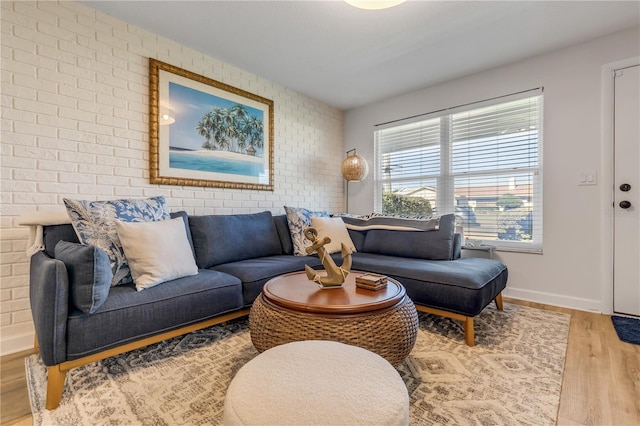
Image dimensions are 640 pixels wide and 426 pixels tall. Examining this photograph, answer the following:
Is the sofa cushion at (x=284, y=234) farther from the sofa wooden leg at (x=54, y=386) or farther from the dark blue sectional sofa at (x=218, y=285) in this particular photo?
the sofa wooden leg at (x=54, y=386)

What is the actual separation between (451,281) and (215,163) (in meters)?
2.30

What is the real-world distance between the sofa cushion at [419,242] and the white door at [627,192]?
4.21 feet

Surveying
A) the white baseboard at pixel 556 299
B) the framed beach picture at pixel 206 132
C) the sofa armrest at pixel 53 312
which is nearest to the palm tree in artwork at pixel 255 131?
the framed beach picture at pixel 206 132

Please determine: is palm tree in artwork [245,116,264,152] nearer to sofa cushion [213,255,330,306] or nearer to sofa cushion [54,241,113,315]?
sofa cushion [213,255,330,306]

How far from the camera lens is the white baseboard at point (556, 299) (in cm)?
261

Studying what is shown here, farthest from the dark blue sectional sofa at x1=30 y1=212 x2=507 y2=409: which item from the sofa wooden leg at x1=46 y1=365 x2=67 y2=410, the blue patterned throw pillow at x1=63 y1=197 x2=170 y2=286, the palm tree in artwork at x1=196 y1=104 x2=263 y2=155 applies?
the palm tree in artwork at x1=196 y1=104 x2=263 y2=155

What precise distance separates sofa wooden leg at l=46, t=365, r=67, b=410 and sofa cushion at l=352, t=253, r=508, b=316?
1.96 metres

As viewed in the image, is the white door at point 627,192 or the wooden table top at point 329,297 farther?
the white door at point 627,192

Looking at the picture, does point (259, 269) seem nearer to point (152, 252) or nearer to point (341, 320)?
point (152, 252)

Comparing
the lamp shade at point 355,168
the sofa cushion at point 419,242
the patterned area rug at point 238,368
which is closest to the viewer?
the patterned area rug at point 238,368

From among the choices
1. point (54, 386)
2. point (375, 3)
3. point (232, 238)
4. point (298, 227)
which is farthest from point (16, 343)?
point (375, 3)

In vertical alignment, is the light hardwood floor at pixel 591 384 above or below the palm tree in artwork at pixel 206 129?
below

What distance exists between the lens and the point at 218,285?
1.95m

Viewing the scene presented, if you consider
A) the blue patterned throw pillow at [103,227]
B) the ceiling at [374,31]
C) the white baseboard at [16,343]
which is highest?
the ceiling at [374,31]
